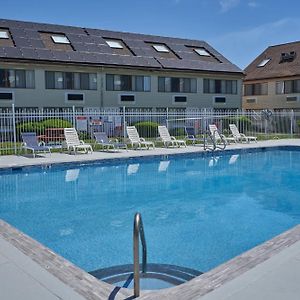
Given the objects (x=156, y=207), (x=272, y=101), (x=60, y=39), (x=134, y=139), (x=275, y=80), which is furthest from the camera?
(x=272, y=101)

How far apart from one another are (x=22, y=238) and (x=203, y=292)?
2.74 m

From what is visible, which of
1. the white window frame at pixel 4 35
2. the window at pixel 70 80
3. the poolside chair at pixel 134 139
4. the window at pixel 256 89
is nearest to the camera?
the poolside chair at pixel 134 139

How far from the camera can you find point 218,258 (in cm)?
603

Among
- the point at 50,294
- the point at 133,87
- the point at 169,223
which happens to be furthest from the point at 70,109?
the point at 50,294

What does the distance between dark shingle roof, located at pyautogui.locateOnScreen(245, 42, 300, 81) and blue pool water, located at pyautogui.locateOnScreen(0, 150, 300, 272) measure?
1983 centimetres

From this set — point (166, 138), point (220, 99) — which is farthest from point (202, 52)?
point (166, 138)

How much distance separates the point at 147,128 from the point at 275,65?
18.3m

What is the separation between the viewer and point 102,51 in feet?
87.7

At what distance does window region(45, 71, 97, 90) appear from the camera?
79.3 feet

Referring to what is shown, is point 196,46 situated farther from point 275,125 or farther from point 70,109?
point 70,109

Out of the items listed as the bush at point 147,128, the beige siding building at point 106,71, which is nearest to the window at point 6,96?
the beige siding building at point 106,71

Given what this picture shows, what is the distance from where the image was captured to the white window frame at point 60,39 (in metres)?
26.3

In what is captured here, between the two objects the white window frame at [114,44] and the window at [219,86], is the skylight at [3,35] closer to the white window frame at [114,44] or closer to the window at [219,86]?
the white window frame at [114,44]

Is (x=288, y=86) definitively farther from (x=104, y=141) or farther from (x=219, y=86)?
(x=104, y=141)
